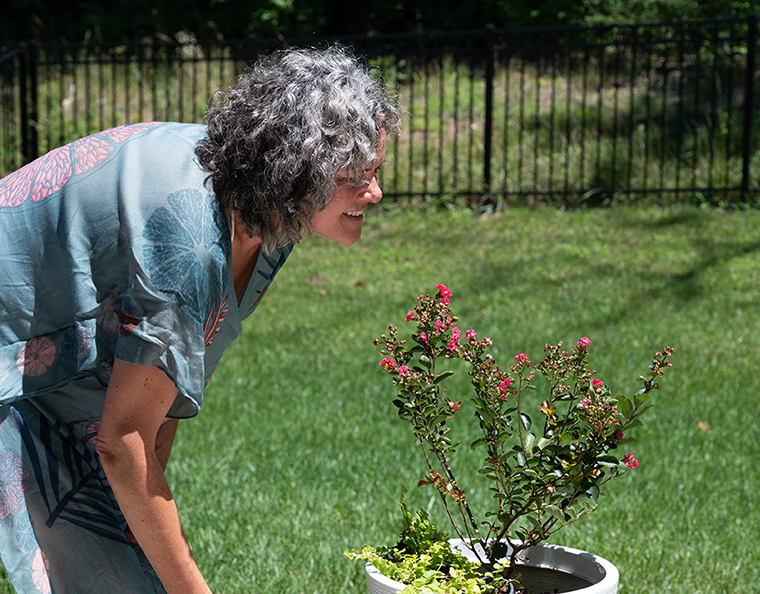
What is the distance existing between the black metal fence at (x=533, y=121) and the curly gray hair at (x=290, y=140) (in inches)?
245

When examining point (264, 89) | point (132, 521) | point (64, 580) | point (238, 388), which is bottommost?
point (238, 388)

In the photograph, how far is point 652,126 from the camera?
10227 millimetres

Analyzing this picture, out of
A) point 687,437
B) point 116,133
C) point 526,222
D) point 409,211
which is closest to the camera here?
point 116,133

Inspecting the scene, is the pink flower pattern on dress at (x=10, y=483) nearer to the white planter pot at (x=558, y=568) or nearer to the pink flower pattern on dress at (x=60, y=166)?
the pink flower pattern on dress at (x=60, y=166)

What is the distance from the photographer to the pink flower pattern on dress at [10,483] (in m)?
1.58

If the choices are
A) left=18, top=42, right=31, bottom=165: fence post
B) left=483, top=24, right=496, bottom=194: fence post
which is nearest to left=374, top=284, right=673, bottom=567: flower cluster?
left=483, top=24, right=496, bottom=194: fence post

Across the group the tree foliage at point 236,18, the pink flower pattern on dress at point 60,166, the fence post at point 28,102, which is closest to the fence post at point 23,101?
the fence post at point 28,102

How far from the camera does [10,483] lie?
1593mm

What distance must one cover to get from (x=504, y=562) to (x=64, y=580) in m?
0.88

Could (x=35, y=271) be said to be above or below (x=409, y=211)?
above

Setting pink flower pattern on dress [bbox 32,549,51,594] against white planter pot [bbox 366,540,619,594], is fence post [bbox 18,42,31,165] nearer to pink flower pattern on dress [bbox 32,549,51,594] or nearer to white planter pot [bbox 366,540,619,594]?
pink flower pattern on dress [bbox 32,549,51,594]

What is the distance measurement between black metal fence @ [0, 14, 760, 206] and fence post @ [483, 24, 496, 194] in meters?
0.01

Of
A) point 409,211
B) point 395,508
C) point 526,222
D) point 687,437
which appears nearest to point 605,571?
point 395,508

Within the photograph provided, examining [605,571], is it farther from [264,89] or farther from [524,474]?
[264,89]
